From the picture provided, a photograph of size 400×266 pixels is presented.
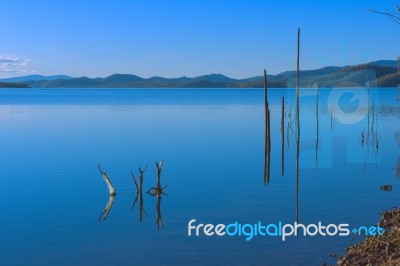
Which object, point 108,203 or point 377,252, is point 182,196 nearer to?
point 108,203

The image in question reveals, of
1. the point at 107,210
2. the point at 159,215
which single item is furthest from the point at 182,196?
the point at 107,210

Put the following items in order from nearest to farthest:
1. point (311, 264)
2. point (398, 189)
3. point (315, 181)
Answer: point (311, 264) → point (398, 189) → point (315, 181)

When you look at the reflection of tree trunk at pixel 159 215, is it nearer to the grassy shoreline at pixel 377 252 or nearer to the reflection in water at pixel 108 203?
the reflection in water at pixel 108 203

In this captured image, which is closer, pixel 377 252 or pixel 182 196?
pixel 377 252

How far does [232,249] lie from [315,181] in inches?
367

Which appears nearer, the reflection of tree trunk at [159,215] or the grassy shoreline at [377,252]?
the grassy shoreline at [377,252]

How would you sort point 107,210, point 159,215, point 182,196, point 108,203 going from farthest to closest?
point 182,196 → point 108,203 → point 107,210 → point 159,215

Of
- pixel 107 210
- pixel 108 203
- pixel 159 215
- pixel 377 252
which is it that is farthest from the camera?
pixel 108 203

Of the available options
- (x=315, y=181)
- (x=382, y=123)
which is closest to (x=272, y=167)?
(x=315, y=181)

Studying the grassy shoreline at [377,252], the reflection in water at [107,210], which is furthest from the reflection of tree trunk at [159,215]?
the grassy shoreline at [377,252]

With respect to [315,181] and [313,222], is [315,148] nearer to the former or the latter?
[315,181]

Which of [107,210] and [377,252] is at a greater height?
[377,252]

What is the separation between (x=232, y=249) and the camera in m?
12.2

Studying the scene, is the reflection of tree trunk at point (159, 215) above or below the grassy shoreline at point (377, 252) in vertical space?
below
